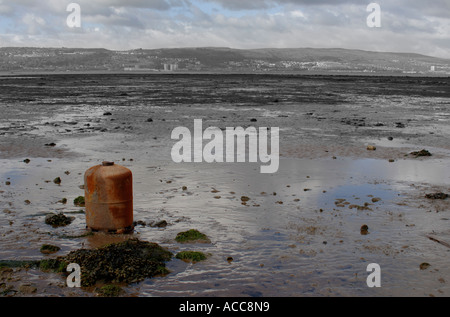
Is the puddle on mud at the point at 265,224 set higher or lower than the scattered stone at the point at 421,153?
lower

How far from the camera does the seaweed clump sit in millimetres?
7139

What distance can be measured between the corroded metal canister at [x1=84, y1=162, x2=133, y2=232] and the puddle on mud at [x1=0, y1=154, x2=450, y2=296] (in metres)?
0.29

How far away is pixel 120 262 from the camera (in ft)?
24.4

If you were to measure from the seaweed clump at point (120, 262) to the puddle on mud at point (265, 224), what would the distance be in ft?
0.61

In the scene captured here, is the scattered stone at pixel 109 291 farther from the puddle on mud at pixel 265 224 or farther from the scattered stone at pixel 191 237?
the scattered stone at pixel 191 237

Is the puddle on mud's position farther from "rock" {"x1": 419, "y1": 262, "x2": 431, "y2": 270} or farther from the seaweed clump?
the seaweed clump

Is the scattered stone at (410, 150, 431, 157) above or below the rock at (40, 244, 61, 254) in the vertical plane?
above

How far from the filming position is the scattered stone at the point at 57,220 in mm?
9367

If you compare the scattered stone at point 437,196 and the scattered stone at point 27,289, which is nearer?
the scattered stone at point 27,289

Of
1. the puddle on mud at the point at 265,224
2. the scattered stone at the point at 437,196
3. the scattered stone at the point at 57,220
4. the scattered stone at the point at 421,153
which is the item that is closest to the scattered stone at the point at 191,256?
the puddle on mud at the point at 265,224

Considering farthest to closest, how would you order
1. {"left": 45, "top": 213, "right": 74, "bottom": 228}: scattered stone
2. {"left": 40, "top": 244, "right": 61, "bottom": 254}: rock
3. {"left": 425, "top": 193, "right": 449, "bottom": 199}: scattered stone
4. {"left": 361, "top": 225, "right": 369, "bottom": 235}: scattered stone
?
{"left": 425, "top": 193, "right": 449, "bottom": 199}: scattered stone → {"left": 45, "top": 213, "right": 74, "bottom": 228}: scattered stone → {"left": 361, "top": 225, "right": 369, "bottom": 235}: scattered stone → {"left": 40, "top": 244, "right": 61, "bottom": 254}: rock

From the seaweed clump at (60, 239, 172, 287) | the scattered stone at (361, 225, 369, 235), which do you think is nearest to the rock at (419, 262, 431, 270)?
the scattered stone at (361, 225, 369, 235)

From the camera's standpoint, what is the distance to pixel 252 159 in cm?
1558

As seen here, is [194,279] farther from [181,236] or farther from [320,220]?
[320,220]
